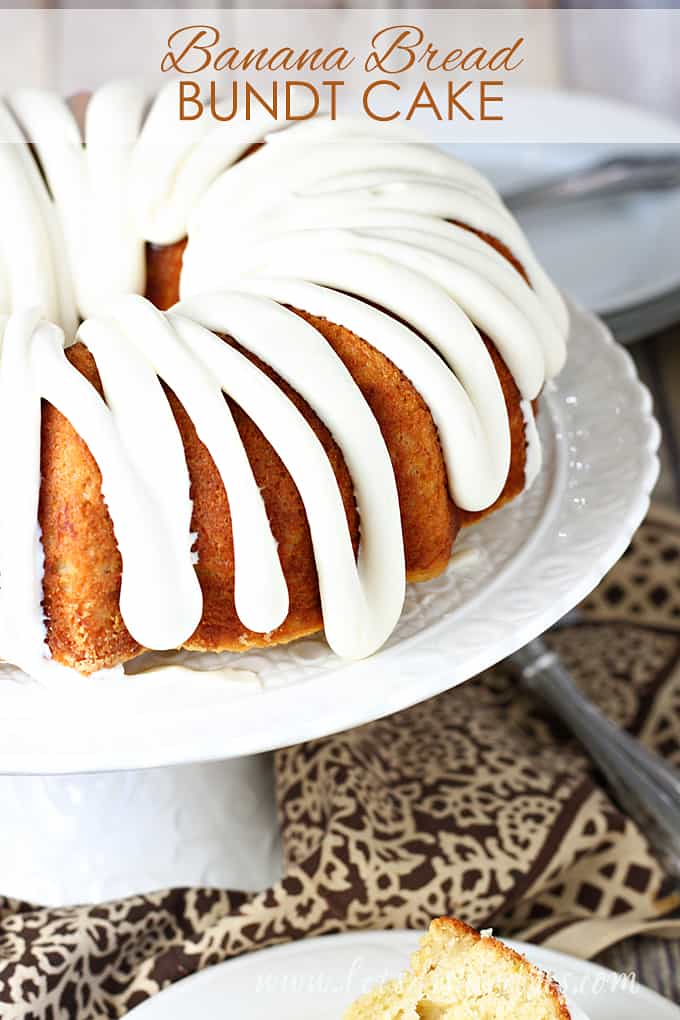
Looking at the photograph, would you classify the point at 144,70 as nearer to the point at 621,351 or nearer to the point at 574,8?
the point at 574,8

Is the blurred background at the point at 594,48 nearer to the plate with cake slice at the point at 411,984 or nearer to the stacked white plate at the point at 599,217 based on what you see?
the stacked white plate at the point at 599,217

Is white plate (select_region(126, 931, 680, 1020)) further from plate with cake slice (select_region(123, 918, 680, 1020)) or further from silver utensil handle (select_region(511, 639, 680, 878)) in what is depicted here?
silver utensil handle (select_region(511, 639, 680, 878))

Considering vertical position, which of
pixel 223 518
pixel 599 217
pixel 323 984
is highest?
pixel 599 217

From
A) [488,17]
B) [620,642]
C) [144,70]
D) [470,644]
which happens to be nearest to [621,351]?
[620,642]

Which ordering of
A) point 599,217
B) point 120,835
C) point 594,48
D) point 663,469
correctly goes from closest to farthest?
point 120,835 → point 663,469 → point 599,217 → point 594,48

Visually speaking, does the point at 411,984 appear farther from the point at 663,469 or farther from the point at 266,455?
the point at 663,469

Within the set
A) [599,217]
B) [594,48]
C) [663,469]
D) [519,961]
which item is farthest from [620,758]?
[594,48]
